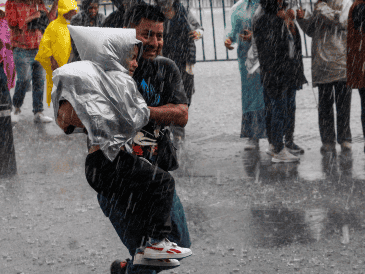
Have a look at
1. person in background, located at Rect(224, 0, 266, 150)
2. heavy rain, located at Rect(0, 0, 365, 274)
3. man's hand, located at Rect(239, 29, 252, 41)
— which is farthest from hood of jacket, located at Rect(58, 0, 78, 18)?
man's hand, located at Rect(239, 29, 252, 41)

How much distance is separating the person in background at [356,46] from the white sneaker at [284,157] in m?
0.99

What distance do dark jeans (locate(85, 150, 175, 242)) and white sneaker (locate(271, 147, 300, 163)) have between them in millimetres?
3891

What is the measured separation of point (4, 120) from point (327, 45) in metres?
3.85

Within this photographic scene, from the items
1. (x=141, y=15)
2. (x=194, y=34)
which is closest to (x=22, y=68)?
(x=194, y=34)

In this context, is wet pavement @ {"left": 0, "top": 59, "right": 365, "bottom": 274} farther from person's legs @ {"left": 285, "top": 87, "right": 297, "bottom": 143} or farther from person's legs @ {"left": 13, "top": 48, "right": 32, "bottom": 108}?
person's legs @ {"left": 13, "top": 48, "right": 32, "bottom": 108}

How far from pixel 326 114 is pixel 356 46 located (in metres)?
0.99

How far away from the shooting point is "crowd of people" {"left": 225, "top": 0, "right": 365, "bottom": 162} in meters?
6.35

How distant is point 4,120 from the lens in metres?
6.22

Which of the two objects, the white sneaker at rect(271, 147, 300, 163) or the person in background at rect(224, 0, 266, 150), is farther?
the person in background at rect(224, 0, 266, 150)

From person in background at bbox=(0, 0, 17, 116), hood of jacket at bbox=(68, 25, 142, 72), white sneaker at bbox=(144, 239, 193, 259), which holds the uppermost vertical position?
hood of jacket at bbox=(68, 25, 142, 72)

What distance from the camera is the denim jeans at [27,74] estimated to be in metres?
9.06

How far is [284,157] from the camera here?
21.3ft

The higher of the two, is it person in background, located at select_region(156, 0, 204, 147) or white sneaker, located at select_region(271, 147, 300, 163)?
person in background, located at select_region(156, 0, 204, 147)

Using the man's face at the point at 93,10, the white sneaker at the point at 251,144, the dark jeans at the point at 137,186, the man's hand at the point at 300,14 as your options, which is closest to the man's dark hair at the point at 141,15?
the dark jeans at the point at 137,186
